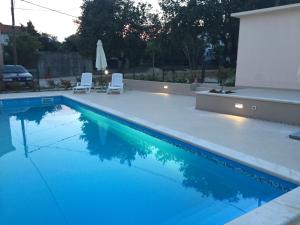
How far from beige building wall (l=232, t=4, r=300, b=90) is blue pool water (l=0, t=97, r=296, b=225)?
5.44m

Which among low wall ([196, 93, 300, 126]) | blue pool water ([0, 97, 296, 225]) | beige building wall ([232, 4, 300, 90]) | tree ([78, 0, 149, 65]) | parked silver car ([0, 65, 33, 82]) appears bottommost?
blue pool water ([0, 97, 296, 225])

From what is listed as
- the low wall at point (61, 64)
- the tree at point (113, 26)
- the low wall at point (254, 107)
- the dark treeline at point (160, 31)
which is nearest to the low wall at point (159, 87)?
the low wall at point (254, 107)

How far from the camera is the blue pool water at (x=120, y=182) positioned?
3.80 m

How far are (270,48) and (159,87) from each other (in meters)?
5.35

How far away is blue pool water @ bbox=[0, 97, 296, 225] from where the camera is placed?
12.5 ft

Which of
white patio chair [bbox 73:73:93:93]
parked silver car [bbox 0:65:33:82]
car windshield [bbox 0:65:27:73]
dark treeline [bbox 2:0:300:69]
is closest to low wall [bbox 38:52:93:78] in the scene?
dark treeline [bbox 2:0:300:69]

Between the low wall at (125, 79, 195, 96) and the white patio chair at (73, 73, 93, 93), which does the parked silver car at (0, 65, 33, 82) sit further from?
the low wall at (125, 79, 195, 96)

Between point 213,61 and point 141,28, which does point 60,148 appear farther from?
point 141,28

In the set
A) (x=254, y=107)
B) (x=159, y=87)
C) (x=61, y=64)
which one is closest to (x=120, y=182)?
(x=254, y=107)

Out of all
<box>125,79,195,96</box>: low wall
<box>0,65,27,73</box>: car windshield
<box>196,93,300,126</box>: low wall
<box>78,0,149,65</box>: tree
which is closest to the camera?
<box>196,93,300,126</box>: low wall

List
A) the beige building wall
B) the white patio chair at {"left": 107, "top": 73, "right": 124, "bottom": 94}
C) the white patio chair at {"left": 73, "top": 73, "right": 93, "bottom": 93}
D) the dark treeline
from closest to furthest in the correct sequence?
the beige building wall < the white patio chair at {"left": 107, "top": 73, "right": 124, "bottom": 94} < the white patio chair at {"left": 73, "top": 73, "right": 93, "bottom": 93} < the dark treeline

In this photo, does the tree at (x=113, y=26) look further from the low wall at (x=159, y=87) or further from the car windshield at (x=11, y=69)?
the low wall at (x=159, y=87)

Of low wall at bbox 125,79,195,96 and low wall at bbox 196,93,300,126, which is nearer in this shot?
low wall at bbox 196,93,300,126

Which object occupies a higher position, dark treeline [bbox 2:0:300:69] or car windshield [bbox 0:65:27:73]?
dark treeline [bbox 2:0:300:69]
